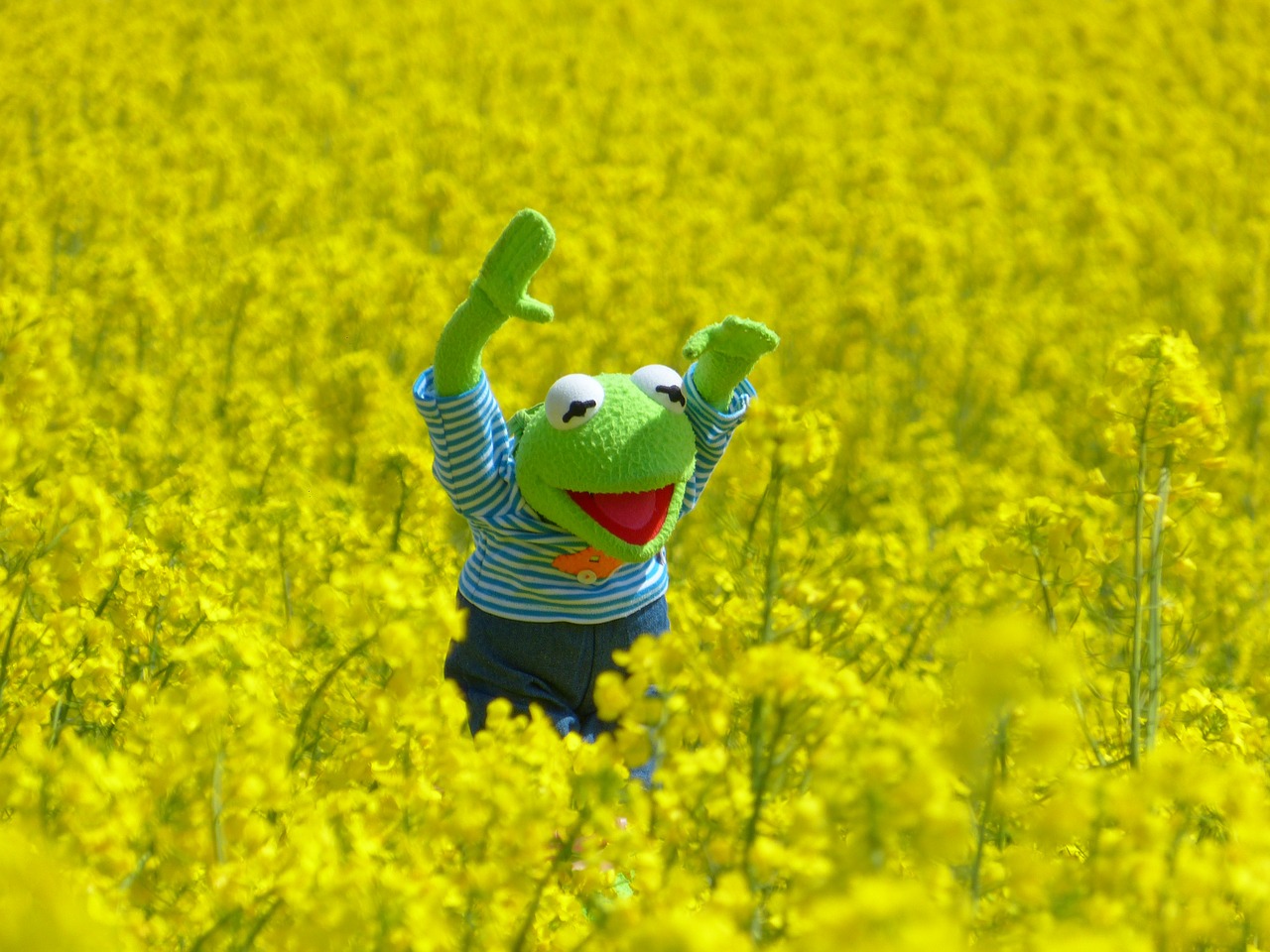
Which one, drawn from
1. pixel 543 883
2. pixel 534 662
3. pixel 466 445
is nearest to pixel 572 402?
pixel 466 445

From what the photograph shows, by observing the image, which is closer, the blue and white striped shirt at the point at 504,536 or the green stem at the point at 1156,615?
the green stem at the point at 1156,615

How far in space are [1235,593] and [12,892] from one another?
405cm

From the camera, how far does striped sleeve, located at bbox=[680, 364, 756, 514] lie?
293 cm

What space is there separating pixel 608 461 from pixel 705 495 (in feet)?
7.51

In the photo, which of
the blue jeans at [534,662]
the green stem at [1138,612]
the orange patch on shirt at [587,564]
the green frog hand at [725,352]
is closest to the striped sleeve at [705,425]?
the green frog hand at [725,352]

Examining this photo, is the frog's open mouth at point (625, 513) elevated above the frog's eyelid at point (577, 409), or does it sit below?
below

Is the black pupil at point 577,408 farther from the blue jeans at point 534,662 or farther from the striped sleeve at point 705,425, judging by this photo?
the blue jeans at point 534,662

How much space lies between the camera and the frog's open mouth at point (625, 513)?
2.74 m

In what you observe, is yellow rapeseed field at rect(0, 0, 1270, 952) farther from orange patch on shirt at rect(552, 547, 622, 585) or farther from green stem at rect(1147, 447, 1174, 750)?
orange patch on shirt at rect(552, 547, 622, 585)

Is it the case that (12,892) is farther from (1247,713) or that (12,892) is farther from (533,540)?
(1247,713)

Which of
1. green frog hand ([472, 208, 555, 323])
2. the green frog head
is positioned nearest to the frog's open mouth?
the green frog head

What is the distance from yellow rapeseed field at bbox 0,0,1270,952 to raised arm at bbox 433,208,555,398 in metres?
0.43

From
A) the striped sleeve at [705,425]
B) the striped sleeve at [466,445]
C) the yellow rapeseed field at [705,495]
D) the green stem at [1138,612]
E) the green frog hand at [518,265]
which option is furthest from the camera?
the striped sleeve at [705,425]

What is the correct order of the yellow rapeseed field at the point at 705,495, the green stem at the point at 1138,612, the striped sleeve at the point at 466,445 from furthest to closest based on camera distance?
the striped sleeve at the point at 466,445 → the green stem at the point at 1138,612 → the yellow rapeseed field at the point at 705,495
